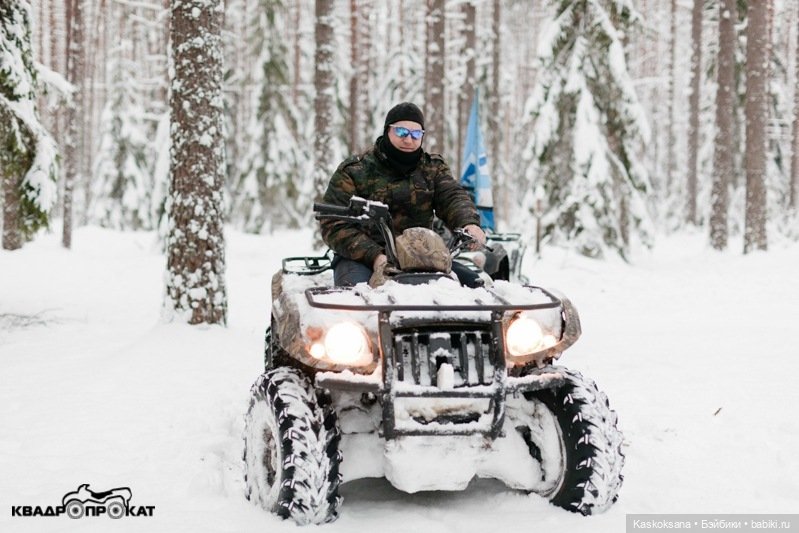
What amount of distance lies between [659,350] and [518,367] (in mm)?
4794

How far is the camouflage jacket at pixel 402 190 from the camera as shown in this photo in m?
4.73

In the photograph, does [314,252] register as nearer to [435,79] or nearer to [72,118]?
[435,79]

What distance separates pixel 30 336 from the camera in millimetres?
7938

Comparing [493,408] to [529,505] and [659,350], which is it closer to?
[529,505]

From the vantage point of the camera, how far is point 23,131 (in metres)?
8.62

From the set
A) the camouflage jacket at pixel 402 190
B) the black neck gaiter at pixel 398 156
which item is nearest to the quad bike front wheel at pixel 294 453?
the camouflage jacket at pixel 402 190

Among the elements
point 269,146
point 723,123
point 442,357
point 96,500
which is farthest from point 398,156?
point 269,146

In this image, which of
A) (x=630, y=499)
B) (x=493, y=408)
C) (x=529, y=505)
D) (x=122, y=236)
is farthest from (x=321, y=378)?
(x=122, y=236)

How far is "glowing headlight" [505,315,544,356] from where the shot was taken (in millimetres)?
3465

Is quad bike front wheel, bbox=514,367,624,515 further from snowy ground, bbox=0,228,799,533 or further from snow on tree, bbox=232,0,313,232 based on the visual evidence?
snow on tree, bbox=232,0,313,232

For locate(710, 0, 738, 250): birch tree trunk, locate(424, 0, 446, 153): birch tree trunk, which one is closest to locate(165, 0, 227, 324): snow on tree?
locate(424, 0, 446, 153): birch tree trunk

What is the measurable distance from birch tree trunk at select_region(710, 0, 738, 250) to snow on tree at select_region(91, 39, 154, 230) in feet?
72.2

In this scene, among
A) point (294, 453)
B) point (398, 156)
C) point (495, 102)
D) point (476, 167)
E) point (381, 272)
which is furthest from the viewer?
point (495, 102)

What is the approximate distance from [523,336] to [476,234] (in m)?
1.07
